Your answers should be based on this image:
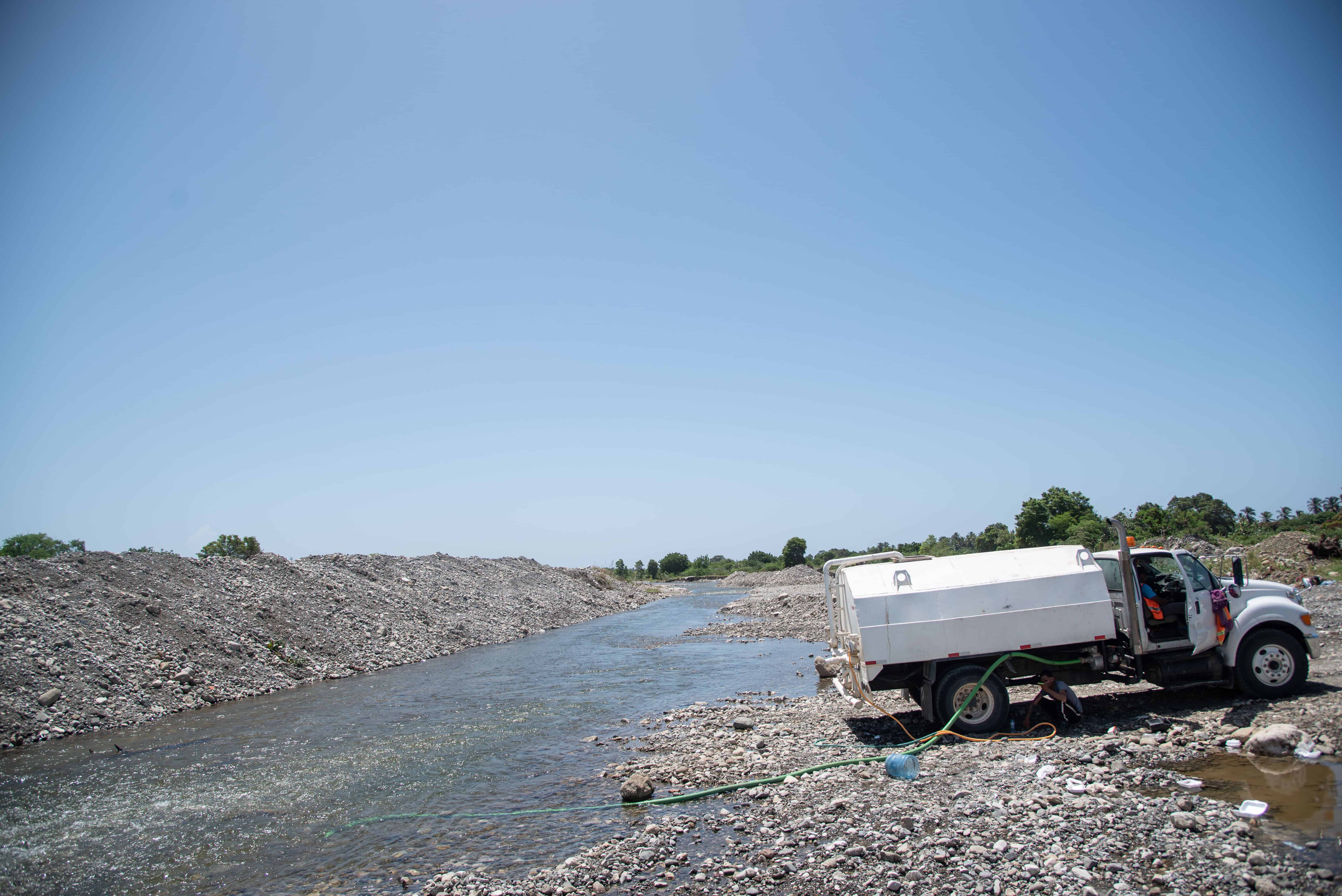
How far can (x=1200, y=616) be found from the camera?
435 inches

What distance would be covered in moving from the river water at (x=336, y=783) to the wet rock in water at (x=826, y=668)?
0.45 m

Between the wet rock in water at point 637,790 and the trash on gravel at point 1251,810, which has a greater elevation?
the trash on gravel at point 1251,810

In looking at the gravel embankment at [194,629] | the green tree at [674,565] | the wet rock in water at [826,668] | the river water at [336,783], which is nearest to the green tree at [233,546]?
the gravel embankment at [194,629]

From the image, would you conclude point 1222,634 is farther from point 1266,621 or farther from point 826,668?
point 826,668

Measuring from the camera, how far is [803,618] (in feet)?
112

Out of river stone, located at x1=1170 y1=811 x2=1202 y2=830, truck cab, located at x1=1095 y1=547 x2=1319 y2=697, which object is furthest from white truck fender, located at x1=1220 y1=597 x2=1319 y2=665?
river stone, located at x1=1170 y1=811 x2=1202 y2=830

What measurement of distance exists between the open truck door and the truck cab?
11mm

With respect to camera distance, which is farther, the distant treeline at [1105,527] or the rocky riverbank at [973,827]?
the distant treeline at [1105,527]

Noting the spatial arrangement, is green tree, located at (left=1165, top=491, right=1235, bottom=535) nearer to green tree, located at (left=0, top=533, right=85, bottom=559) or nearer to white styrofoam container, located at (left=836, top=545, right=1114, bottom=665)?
white styrofoam container, located at (left=836, top=545, right=1114, bottom=665)

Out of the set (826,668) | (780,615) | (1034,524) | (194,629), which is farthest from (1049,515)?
(194,629)

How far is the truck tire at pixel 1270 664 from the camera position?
10.9 meters

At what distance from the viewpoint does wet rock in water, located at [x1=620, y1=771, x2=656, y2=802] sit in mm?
10266

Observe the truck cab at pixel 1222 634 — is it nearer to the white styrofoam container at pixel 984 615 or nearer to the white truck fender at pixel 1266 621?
the white truck fender at pixel 1266 621

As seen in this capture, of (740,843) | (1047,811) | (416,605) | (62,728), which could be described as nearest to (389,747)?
(62,728)
